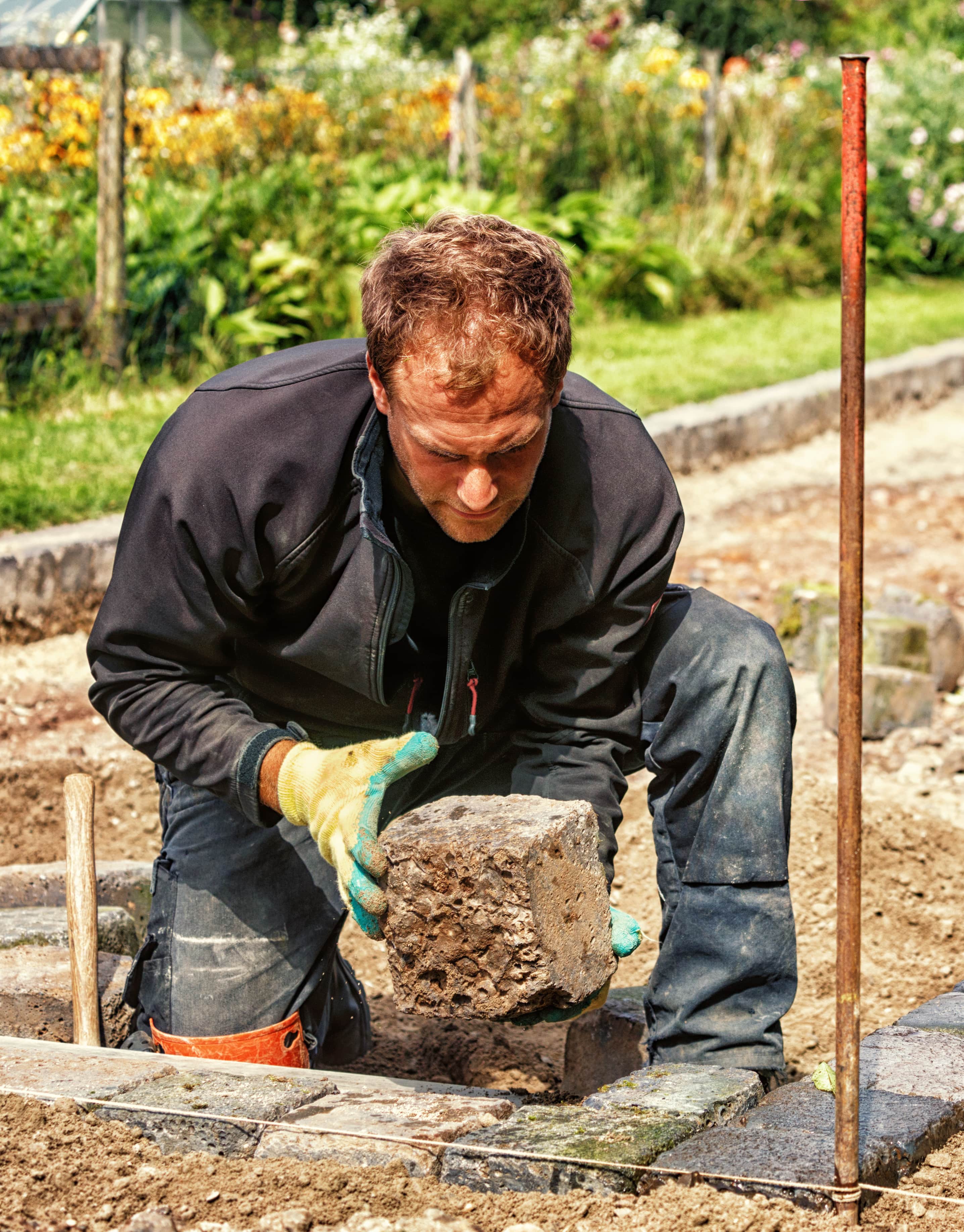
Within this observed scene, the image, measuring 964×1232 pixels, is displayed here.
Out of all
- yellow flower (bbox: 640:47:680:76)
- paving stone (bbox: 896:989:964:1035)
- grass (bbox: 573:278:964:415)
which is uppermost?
yellow flower (bbox: 640:47:680:76)

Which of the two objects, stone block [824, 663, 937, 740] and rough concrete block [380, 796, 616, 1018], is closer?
rough concrete block [380, 796, 616, 1018]

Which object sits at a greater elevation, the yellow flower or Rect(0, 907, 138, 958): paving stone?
the yellow flower

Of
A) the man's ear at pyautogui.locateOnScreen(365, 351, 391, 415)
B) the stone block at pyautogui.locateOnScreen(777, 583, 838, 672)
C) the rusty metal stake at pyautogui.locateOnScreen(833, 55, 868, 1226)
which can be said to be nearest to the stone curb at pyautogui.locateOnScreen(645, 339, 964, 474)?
the stone block at pyautogui.locateOnScreen(777, 583, 838, 672)

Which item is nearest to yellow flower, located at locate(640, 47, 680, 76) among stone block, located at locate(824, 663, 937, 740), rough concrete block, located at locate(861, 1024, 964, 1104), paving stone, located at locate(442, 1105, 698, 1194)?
stone block, located at locate(824, 663, 937, 740)

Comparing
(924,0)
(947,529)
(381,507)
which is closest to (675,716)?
(381,507)

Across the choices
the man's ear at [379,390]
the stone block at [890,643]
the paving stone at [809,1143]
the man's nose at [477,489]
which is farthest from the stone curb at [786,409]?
the paving stone at [809,1143]

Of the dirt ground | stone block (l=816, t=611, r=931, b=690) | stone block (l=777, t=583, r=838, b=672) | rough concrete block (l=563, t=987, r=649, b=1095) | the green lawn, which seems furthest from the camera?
the green lawn

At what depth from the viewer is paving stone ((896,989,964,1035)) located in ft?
7.50

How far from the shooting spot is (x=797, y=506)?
666cm

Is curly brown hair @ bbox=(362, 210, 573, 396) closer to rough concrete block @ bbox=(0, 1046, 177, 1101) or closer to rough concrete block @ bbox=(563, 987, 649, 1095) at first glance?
rough concrete block @ bbox=(0, 1046, 177, 1101)

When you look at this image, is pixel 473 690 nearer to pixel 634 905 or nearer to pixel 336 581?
pixel 336 581

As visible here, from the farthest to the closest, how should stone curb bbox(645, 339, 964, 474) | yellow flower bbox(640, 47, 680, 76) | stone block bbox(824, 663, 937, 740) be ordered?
yellow flower bbox(640, 47, 680, 76), stone curb bbox(645, 339, 964, 474), stone block bbox(824, 663, 937, 740)

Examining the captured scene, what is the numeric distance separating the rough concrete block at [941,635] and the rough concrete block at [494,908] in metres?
2.63

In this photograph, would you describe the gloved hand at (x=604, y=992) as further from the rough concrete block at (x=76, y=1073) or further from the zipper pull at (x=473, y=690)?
the rough concrete block at (x=76, y=1073)
